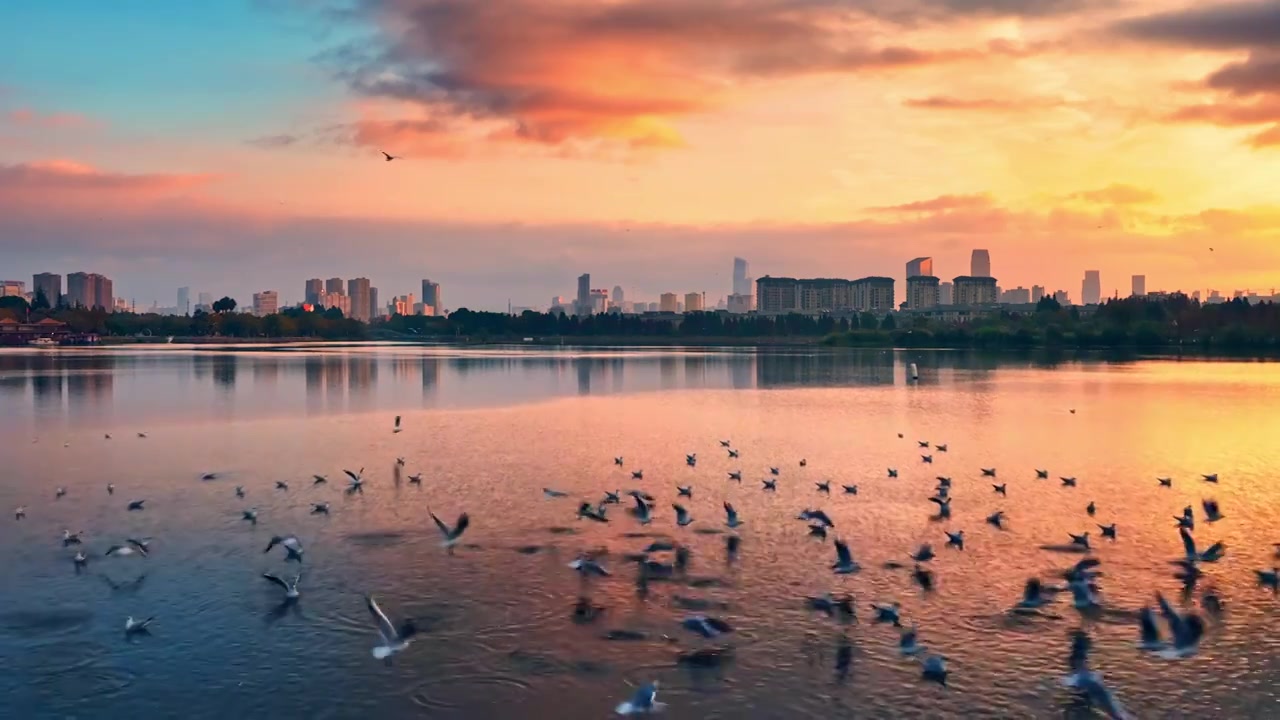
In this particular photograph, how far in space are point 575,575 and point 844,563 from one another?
189 inches

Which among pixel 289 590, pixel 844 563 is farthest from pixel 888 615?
pixel 289 590

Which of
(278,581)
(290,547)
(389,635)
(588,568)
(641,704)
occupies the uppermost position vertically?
(290,547)

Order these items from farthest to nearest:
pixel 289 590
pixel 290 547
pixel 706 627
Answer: pixel 290 547, pixel 289 590, pixel 706 627

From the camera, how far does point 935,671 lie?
13.5 metres

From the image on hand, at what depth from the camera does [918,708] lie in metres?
12.7

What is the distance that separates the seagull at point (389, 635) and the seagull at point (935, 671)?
7347 mm

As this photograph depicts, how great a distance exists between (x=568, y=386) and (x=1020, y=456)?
3856 cm

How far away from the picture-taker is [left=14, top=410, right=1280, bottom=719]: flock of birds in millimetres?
14062

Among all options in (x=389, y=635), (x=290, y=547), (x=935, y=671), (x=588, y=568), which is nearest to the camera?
(x=935, y=671)

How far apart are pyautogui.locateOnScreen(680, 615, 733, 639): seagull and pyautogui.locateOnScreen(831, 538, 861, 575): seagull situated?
10.1 feet

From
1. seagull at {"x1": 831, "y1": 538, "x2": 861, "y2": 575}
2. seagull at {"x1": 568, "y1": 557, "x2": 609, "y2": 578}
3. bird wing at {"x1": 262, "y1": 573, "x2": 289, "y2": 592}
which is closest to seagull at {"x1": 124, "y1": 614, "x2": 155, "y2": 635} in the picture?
bird wing at {"x1": 262, "y1": 573, "x2": 289, "y2": 592}

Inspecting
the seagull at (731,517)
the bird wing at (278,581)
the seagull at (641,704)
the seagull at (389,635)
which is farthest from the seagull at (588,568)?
the seagull at (641,704)

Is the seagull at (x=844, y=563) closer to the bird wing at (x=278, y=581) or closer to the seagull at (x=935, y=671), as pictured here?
the seagull at (x=935, y=671)

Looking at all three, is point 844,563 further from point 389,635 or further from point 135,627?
point 135,627
